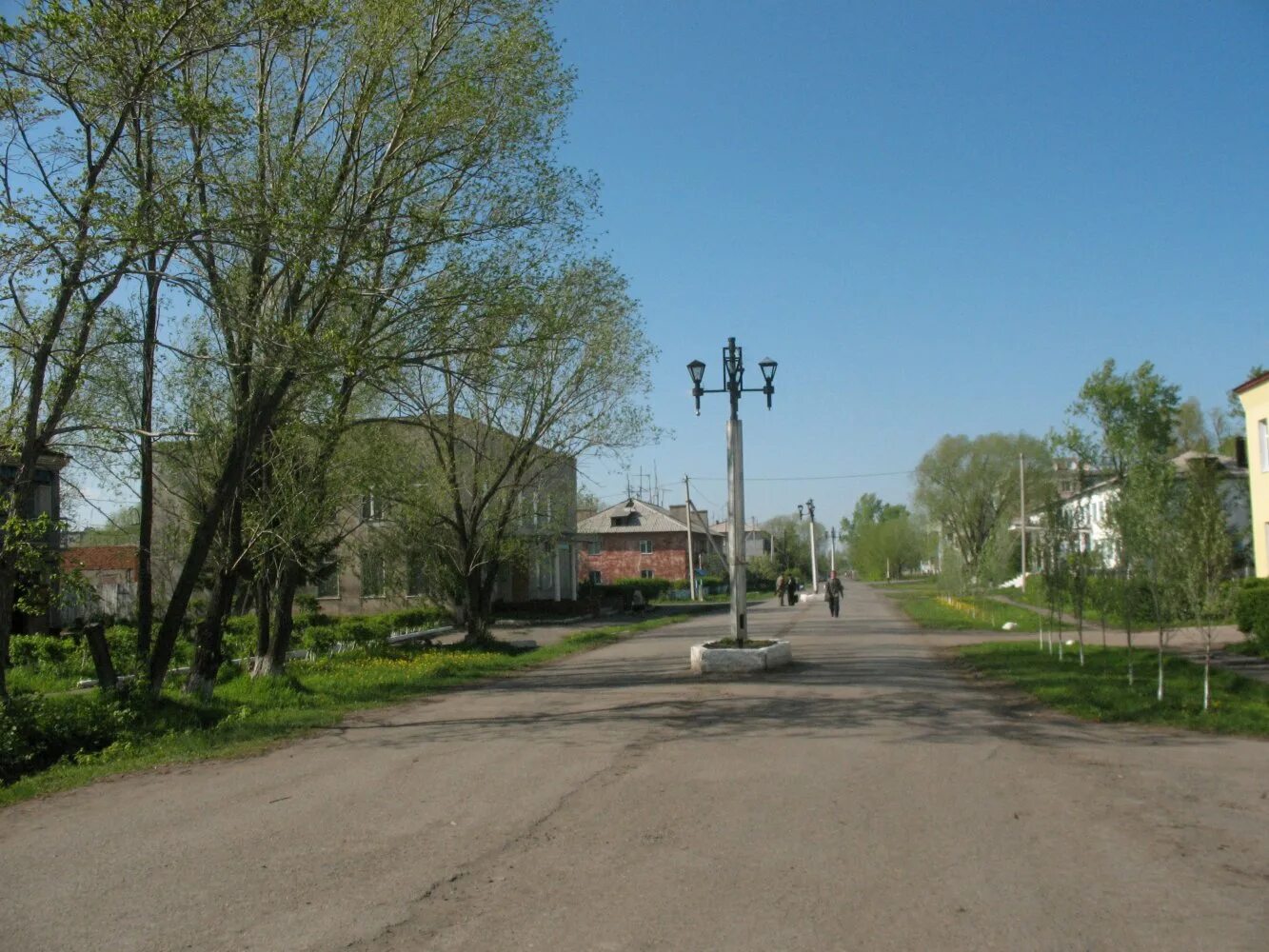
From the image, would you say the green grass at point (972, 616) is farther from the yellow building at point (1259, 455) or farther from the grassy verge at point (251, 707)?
the grassy verge at point (251, 707)

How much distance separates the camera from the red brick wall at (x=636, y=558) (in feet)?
271

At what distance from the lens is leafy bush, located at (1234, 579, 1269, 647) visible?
2036 centimetres

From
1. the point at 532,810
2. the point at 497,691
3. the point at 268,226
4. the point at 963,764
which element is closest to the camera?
the point at 532,810

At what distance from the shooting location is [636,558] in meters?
83.6

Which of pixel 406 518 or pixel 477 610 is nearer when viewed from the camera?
pixel 406 518

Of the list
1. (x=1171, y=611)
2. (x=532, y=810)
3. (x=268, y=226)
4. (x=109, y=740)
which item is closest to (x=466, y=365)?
(x=268, y=226)

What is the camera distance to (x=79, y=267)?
1087cm

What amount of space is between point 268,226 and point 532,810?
718 cm

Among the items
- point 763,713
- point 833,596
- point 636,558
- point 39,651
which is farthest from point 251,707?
point 636,558

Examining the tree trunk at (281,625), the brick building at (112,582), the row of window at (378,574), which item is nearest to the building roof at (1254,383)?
the row of window at (378,574)

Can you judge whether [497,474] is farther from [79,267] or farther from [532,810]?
[532,810]

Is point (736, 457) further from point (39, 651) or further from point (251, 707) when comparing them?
point (39, 651)

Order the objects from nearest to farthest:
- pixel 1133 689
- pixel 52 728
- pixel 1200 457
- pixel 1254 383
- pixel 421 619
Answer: pixel 52 728
pixel 1133 689
pixel 1200 457
pixel 1254 383
pixel 421 619

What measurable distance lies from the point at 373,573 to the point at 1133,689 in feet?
67.9
